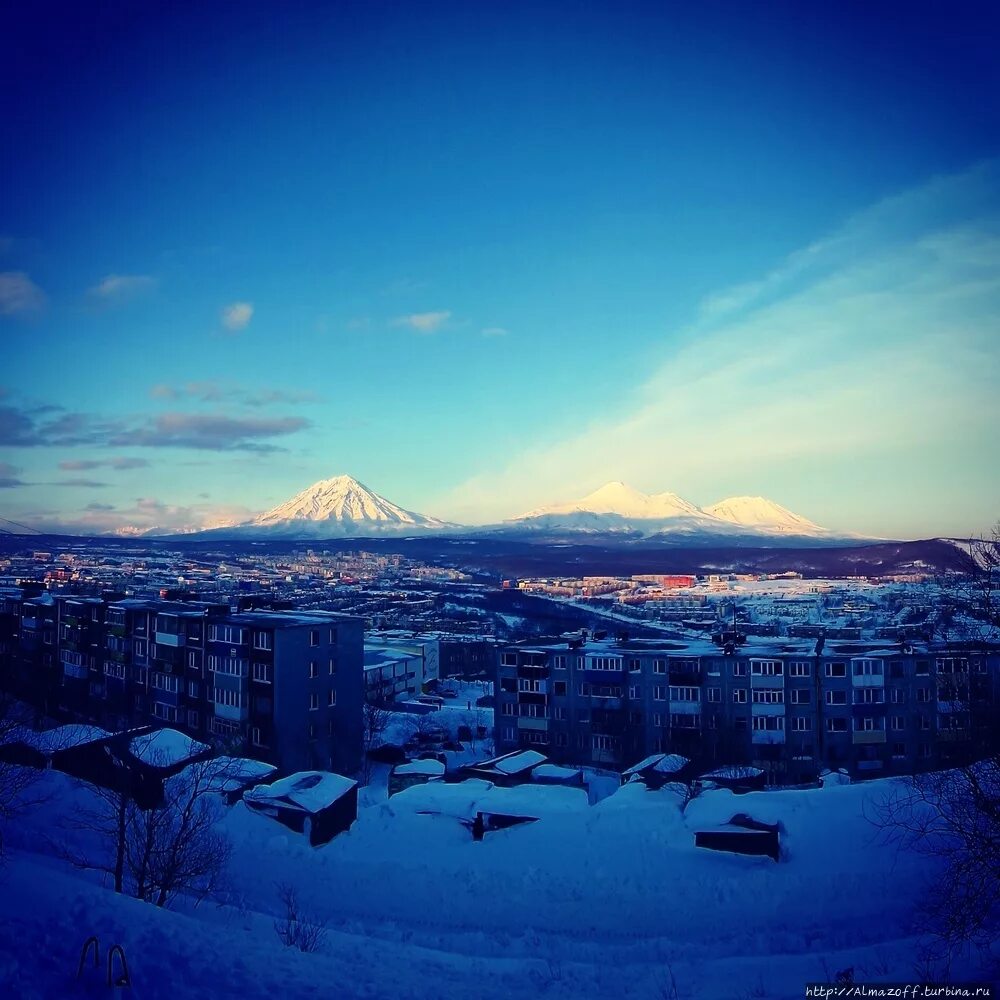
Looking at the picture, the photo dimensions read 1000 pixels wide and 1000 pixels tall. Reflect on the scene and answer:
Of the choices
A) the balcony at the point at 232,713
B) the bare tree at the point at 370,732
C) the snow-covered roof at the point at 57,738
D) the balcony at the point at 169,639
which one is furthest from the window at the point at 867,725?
the balcony at the point at 169,639

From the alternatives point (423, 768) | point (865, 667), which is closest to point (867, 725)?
point (865, 667)

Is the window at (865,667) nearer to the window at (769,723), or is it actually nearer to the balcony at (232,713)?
the window at (769,723)

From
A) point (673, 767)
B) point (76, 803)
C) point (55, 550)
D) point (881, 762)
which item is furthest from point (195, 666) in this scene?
point (55, 550)

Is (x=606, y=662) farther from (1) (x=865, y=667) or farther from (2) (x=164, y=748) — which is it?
(2) (x=164, y=748)

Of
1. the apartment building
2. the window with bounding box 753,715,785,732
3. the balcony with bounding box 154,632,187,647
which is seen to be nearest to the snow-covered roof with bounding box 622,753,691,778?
the window with bounding box 753,715,785,732

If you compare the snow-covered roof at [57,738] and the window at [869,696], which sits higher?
the snow-covered roof at [57,738]

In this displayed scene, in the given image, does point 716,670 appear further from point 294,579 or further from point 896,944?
point 294,579

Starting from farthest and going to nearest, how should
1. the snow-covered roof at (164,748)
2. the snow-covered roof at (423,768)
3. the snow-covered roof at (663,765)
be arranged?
the snow-covered roof at (423,768) < the snow-covered roof at (663,765) < the snow-covered roof at (164,748)
